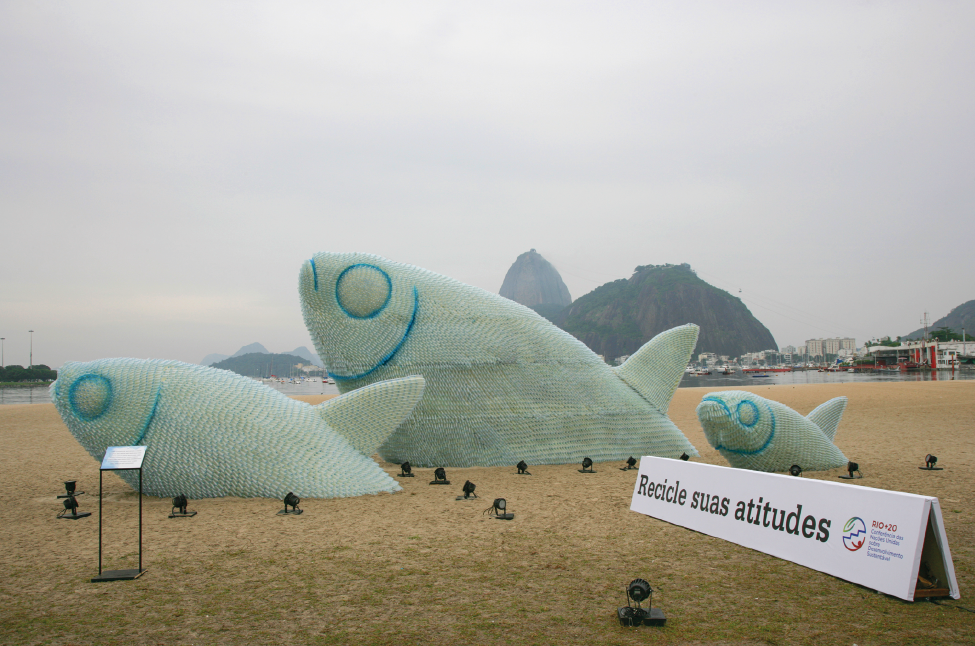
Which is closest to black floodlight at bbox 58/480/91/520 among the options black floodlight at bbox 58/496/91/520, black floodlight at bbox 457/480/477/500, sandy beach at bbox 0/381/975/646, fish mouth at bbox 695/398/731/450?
black floodlight at bbox 58/496/91/520

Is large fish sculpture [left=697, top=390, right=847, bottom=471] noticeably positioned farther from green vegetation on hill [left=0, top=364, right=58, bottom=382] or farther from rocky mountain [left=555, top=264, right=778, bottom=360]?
rocky mountain [left=555, top=264, right=778, bottom=360]

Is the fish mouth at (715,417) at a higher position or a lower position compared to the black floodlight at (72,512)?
higher

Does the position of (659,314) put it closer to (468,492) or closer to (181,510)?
(468,492)

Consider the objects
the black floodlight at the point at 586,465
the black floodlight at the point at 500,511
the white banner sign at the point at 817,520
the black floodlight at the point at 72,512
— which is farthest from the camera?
the black floodlight at the point at 586,465

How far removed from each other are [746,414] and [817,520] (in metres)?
4.35

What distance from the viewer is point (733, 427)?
9055 mm

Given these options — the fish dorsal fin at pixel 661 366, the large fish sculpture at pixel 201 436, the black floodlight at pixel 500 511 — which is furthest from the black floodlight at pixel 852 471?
the large fish sculpture at pixel 201 436

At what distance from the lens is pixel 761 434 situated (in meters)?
9.12

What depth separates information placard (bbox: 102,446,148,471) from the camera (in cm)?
520

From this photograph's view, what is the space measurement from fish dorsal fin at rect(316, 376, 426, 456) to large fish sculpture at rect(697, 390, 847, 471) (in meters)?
4.46

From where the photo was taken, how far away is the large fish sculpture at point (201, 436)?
7727mm

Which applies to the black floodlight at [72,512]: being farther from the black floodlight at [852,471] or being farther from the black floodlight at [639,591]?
the black floodlight at [852,471]

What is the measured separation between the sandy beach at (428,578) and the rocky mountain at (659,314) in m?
120

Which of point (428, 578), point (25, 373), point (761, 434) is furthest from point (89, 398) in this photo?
point (25, 373)
